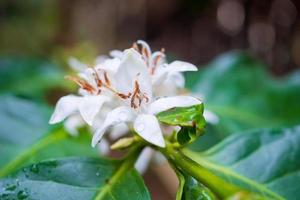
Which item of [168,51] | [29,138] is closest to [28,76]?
[29,138]

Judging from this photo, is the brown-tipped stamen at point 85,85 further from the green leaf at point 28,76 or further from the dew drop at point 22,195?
the green leaf at point 28,76

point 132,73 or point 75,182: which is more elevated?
→ point 132,73

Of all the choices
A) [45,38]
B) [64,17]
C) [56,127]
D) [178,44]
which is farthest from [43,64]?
[178,44]

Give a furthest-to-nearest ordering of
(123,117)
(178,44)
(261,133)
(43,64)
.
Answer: (178,44), (43,64), (261,133), (123,117)

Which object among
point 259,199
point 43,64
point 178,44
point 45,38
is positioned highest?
point 259,199

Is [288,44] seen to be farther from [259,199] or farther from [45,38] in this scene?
[259,199]

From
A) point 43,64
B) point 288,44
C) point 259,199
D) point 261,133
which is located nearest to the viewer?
point 259,199

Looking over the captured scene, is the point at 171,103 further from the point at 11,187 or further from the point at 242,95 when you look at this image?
the point at 242,95
